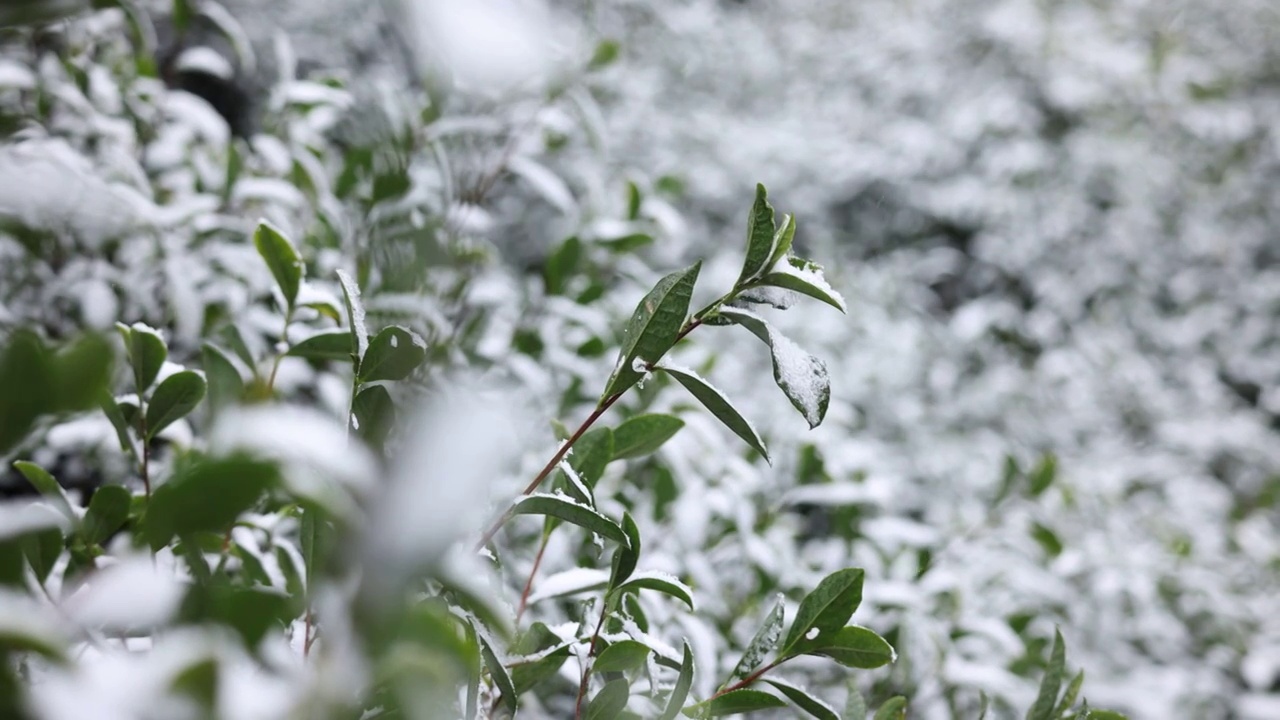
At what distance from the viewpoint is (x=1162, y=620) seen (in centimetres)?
200

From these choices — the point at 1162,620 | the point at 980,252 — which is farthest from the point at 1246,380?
the point at 1162,620

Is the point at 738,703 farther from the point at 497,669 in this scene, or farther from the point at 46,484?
the point at 46,484

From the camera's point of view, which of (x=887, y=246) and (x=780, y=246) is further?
(x=887, y=246)

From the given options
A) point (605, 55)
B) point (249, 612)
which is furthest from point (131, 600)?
point (605, 55)

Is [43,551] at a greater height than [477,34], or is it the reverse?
[477,34]

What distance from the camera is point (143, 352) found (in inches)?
26.2

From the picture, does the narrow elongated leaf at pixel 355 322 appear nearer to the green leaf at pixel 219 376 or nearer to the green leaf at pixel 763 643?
the green leaf at pixel 219 376

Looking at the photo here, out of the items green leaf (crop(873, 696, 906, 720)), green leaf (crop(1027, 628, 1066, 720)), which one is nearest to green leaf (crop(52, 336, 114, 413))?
green leaf (crop(873, 696, 906, 720))

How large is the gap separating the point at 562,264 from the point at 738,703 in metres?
0.75

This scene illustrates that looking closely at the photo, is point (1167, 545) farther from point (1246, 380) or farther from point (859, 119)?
point (859, 119)

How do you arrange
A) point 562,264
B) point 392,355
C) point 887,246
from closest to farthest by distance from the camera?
point 392,355 < point 562,264 < point 887,246

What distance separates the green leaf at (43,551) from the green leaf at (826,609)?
0.44 metres

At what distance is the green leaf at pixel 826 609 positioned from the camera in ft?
1.91

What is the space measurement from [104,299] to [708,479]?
2.66 feet
